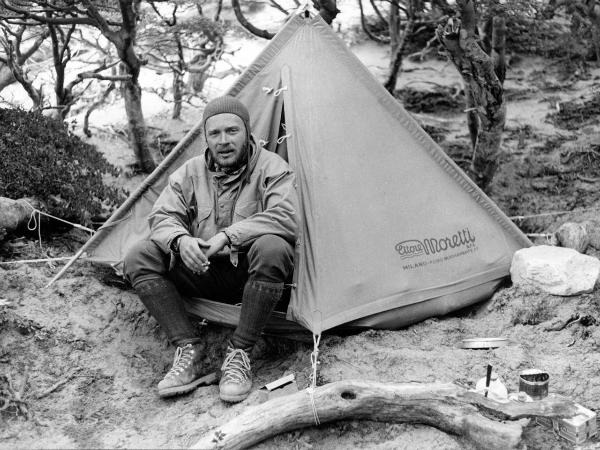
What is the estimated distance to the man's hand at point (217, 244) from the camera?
11.3 ft

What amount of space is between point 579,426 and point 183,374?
186 cm

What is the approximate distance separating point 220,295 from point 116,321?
2.39 ft

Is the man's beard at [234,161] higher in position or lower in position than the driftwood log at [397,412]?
higher

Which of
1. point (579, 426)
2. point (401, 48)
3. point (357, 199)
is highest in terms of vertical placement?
point (401, 48)

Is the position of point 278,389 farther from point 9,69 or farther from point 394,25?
point 394,25

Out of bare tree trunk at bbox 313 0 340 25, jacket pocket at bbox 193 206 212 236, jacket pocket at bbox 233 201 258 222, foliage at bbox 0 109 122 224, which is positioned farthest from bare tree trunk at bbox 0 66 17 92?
jacket pocket at bbox 233 201 258 222

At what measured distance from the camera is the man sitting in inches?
135

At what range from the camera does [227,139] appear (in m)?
3.69

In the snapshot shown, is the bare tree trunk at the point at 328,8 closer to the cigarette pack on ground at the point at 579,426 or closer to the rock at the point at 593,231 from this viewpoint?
the rock at the point at 593,231

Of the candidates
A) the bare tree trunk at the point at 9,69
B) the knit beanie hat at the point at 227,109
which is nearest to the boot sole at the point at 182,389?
the knit beanie hat at the point at 227,109

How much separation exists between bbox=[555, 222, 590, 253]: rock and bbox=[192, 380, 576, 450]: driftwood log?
203 cm

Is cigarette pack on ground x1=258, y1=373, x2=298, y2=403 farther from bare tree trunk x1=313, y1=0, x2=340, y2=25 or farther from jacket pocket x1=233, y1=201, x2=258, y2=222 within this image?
bare tree trunk x1=313, y1=0, x2=340, y2=25

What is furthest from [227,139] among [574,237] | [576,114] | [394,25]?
[576,114]

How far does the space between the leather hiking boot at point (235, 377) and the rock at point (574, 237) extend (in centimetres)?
253
